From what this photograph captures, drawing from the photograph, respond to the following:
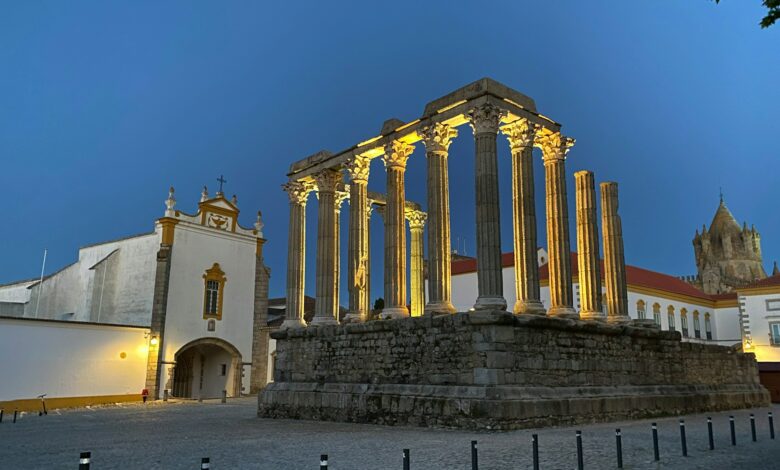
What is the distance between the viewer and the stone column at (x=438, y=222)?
17406 millimetres

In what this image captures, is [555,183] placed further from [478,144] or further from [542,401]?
[542,401]

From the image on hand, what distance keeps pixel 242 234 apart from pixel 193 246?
136 inches

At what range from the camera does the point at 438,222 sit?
17.7 m

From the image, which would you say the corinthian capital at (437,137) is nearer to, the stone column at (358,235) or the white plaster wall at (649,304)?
the stone column at (358,235)

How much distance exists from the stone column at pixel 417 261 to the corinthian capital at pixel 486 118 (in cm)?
799

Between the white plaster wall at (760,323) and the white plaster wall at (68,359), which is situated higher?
the white plaster wall at (760,323)

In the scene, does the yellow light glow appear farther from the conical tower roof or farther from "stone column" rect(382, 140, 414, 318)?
the conical tower roof

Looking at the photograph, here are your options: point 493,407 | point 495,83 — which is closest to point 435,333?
point 493,407

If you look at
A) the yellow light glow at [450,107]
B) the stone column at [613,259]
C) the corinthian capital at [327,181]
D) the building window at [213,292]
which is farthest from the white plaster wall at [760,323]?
the building window at [213,292]

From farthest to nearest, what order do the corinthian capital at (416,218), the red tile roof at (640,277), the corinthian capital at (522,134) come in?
the red tile roof at (640,277) < the corinthian capital at (416,218) < the corinthian capital at (522,134)

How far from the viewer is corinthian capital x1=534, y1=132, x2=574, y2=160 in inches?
748

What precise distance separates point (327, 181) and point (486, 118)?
292 inches

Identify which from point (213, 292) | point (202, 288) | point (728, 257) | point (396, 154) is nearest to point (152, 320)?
point (202, 288)

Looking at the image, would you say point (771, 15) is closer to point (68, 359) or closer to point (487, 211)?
point (487, 211)
